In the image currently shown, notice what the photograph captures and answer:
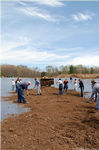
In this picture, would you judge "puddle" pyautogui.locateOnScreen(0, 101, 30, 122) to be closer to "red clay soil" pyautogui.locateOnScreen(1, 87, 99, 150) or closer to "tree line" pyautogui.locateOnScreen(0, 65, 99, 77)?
"red clay soil" pyautogui.locateOnScreen(1, 87, 99, 150)

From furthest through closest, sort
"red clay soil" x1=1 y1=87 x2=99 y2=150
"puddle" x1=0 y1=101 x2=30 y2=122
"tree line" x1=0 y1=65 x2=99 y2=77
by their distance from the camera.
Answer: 1. "tree line" x1=0 y1=65 x2=99 y2=77
2. "puddle" x1=0 y1=101 x2=30 y2=122
3. "red clay soil" x1=1 y1=87 x2=99 y2=150

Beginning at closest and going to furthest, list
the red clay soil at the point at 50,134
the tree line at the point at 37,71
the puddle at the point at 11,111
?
the red clay soil at the point at 50,134, the puddle at the point at 11,111, the tree line at the point at 37,71

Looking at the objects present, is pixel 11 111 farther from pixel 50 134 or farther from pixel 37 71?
pixel 37 71

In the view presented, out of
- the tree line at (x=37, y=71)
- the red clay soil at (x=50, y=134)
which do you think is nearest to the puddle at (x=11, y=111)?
the red clay soil at (x=50, y=134)

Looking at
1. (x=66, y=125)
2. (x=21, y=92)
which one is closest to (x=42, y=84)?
(x=21, y=92)

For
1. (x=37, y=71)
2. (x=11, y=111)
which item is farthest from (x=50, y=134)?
(x=37, y=71)

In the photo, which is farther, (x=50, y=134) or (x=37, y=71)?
(x=37, y=71)

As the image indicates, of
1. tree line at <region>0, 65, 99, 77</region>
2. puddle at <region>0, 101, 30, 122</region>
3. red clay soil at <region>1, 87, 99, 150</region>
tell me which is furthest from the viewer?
tree line at <region>0, 65, 99, 77</region>

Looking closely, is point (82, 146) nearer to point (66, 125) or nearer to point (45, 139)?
point (45, 139)

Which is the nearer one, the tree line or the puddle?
the puddle

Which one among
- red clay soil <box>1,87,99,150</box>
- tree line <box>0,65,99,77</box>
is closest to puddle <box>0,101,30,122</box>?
red clay soil <box>1,87,99,150</box>

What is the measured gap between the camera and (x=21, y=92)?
9.64 m

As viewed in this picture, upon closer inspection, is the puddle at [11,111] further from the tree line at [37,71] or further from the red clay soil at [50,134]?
the tree line at [37,71]

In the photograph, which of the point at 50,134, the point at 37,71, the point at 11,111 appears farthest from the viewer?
the point at 37,71
